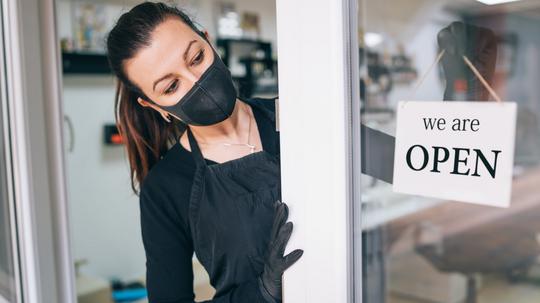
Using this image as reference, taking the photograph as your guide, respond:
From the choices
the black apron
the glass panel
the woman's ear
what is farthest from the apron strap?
the glass panel

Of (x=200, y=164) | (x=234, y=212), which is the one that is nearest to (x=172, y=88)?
(x=200, y=164)

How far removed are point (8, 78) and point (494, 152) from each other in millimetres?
1275

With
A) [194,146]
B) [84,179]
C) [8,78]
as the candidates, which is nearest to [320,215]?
[194,146]

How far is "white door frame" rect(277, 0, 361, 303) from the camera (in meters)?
0.72

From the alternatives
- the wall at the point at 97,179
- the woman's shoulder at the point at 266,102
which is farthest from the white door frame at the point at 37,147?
the woman's shoulder at the point at 266,102

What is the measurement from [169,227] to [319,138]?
0.44 m

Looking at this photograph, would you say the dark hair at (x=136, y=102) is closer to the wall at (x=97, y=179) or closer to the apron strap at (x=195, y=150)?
the apron strap at (x=195, y=150)

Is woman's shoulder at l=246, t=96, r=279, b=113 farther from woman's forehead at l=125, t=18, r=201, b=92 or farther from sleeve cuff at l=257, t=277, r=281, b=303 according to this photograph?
sleeve cuff at l=257, t=277, r=281, b=303

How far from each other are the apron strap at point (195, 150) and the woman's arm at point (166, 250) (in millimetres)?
117

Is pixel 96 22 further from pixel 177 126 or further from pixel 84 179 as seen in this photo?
pixel 177 126

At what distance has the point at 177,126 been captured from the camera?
1.03 metres

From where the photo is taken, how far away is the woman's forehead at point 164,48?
92cm

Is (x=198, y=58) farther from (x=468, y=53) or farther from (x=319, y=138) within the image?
(x=468, y=53)

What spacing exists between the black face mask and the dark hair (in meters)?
0.09
